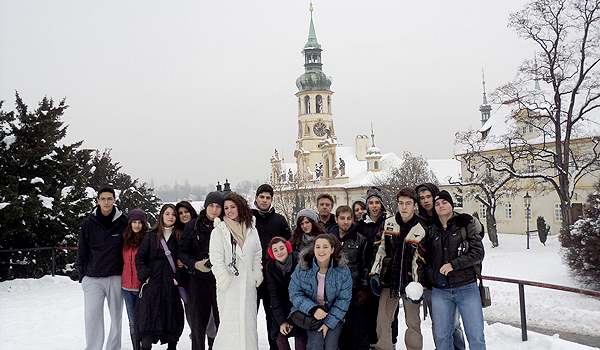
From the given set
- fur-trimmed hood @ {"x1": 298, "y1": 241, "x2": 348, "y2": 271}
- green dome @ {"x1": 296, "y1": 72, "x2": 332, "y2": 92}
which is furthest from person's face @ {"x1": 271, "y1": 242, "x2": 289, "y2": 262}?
green dome @ {"x1": 296, "y1": 72, "x2": 332, "y2": 92}

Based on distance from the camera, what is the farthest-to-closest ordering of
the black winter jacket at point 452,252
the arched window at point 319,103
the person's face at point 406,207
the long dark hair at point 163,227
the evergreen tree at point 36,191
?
1. the arched window at point 319,103
2. the evergreen tree at point 36,191
3. the long dark hair at point 163,227
4. the person's face at point 406,207
5. the black winter jacket at point 452,252

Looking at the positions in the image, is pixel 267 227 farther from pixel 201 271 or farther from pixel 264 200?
pixel 201 271

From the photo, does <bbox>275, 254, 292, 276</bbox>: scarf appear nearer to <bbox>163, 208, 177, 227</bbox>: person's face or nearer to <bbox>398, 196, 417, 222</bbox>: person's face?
<bbox>398, 196, 417, 222</bbox>: person's face

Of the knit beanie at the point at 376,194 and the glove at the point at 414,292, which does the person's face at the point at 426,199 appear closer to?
the knit beanie at the point at 376,194

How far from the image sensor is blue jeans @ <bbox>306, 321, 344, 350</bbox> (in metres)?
4.47

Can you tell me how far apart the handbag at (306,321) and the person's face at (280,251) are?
21.8 inches

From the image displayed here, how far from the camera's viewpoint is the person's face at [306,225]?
503 centimetres

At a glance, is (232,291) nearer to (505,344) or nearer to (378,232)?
(378,232)

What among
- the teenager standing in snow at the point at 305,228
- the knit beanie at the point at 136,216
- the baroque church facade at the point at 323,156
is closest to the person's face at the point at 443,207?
the teenager standing in snow at the point at 305,228

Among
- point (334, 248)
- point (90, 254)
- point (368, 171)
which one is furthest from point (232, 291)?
point (368, 171)

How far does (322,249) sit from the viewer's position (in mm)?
4461

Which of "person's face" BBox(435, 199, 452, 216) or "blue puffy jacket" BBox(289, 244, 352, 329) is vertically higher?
"person's face" BBox(435, 199, 452, 216)

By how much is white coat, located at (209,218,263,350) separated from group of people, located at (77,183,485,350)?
0.03 feet

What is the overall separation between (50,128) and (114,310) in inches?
335
